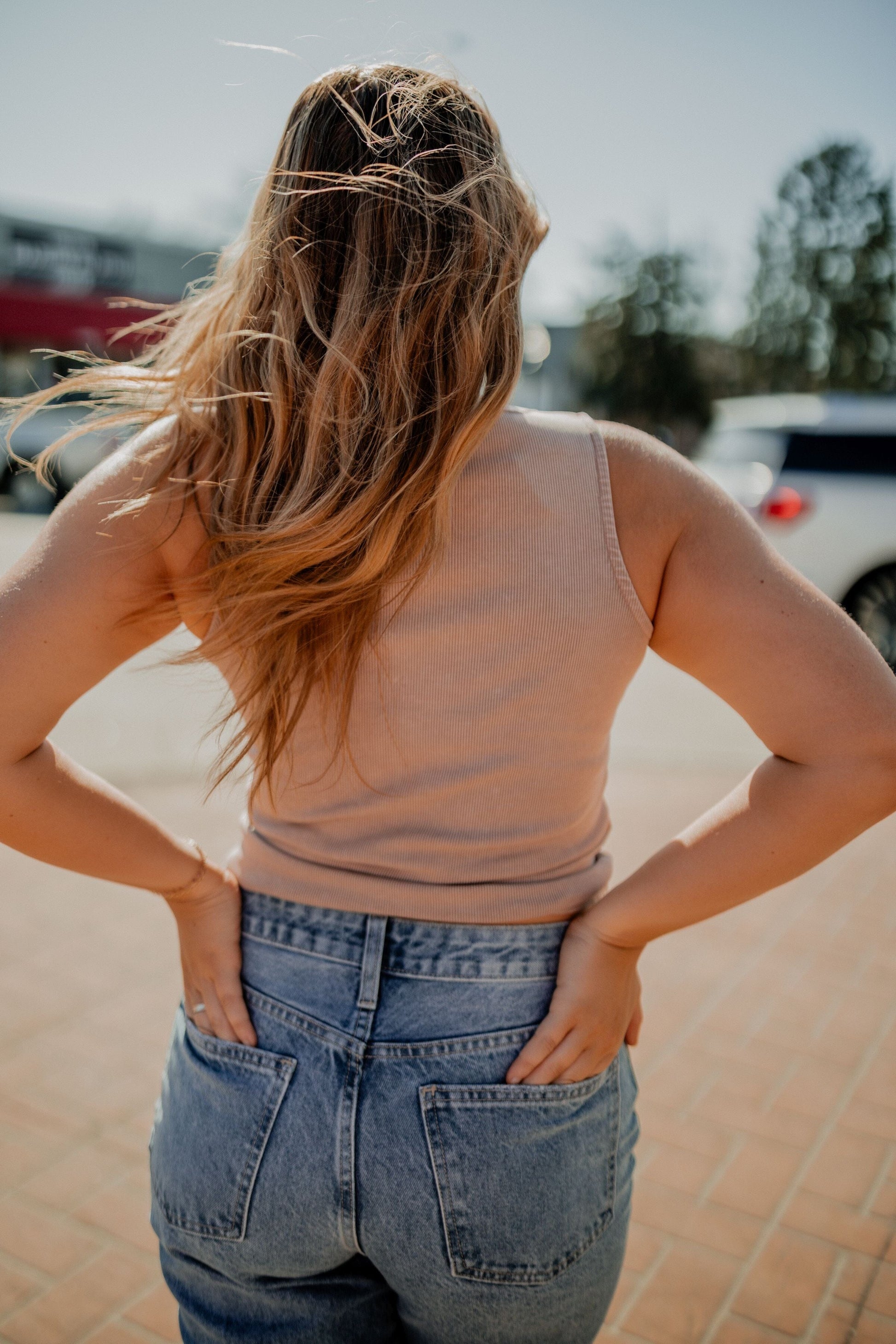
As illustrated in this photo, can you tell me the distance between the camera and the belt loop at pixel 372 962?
1044 millimetres

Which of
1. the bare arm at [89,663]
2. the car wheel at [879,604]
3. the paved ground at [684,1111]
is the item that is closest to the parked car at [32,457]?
the car wheel at [879,604]

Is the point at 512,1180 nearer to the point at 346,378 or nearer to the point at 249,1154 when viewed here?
the point at 249,1154

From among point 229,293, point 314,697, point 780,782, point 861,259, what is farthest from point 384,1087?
point 861,259

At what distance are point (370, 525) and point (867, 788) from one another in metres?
0.56

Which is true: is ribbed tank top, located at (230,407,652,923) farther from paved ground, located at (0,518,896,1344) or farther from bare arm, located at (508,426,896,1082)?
paved ground, located at (0,518,896,1344)

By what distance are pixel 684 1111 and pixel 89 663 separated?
2.59 metres

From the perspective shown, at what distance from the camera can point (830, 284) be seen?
31.6 m

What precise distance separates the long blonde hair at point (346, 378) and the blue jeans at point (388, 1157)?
26 centimetres

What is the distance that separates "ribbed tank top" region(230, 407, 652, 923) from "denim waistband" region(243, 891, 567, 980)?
1cm

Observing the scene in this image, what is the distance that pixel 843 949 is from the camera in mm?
4000

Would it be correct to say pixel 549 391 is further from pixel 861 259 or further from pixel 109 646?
pixel 109 646

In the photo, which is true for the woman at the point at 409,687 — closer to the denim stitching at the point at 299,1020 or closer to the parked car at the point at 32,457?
the denim stitching at the point at 299,1020

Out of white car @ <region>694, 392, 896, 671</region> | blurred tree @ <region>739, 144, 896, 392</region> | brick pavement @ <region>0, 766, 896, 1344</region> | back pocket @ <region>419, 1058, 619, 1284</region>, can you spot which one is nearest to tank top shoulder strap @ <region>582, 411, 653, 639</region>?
back pocket @ <region>419, 1058, 619, 1284</region>

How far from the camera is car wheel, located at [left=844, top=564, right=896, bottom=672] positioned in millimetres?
7926
